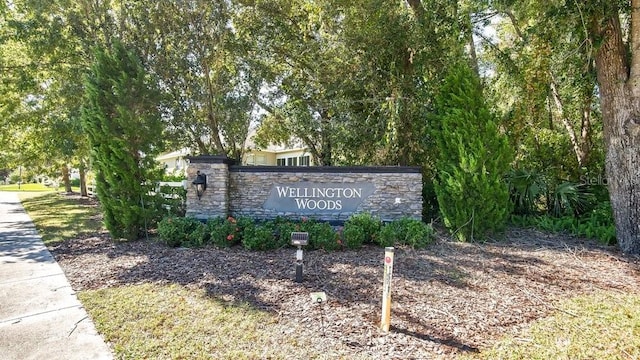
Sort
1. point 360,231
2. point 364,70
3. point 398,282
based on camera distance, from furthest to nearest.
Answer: point 364,70, point 360,231, point 398,282

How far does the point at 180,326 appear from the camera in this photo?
3338 mm

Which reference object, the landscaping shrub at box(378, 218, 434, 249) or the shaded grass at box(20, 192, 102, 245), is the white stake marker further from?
the shaded grass at box(20, 192, 102, 245)

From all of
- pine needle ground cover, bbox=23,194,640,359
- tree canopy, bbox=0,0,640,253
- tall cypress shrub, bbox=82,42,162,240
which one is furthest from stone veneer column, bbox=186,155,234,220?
pine needle ground cover, bbox=23,194,640,359

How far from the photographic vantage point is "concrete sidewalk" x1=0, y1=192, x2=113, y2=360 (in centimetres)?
295

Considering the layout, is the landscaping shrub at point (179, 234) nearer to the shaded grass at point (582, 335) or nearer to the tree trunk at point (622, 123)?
the shaded grass at point (582, 335)

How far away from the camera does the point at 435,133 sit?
22.9 feet

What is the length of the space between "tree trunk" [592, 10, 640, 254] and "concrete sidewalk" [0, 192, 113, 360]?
7347 millimetres

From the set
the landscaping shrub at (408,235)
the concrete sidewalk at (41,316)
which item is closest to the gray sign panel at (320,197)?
the landscaping shrub at (408,235)

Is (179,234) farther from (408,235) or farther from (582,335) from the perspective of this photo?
(582,335)

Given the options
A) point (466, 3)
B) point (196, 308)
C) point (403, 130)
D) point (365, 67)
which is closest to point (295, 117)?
point (365, 67)

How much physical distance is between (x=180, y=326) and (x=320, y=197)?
4.34 m

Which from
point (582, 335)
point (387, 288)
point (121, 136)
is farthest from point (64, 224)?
point (582, 335)

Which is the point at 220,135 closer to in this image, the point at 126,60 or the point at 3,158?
the point at 126,60

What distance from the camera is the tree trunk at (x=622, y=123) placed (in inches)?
223
